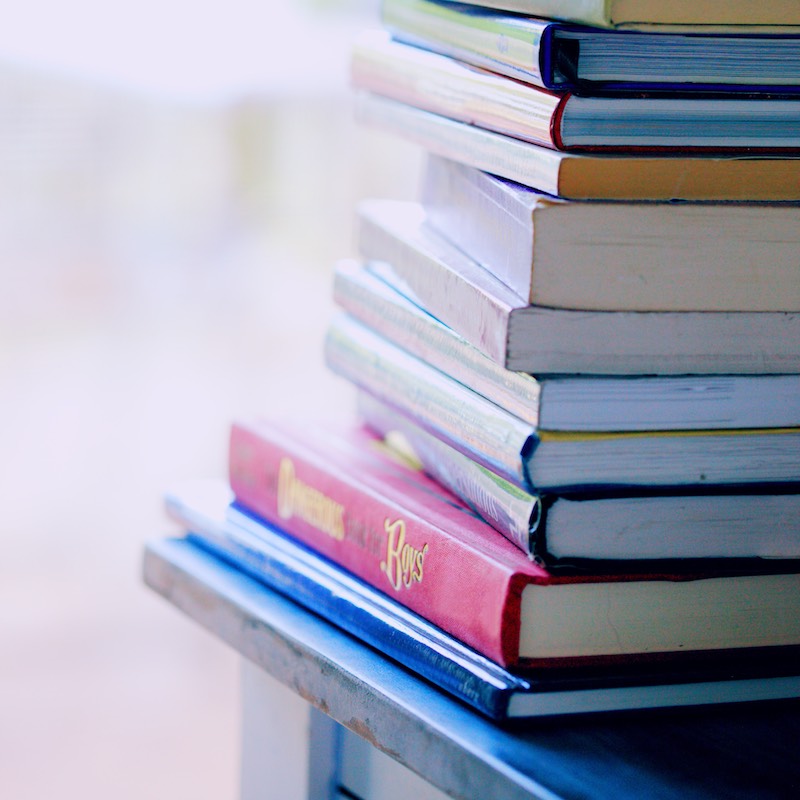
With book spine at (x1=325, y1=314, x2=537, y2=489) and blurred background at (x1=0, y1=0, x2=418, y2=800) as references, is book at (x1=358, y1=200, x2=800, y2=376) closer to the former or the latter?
book spine at (x1=325, y1=314, x2=537, y2=489)

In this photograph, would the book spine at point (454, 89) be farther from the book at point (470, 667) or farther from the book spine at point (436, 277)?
the book at point (470, 667)

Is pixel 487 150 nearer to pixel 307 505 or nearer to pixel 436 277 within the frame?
pixel 436 277

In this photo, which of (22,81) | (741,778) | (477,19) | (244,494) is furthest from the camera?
(22,81)

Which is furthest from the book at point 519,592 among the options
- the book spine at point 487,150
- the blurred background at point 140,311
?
the blurred background at point 140,311

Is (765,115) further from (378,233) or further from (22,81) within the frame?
(22,81)

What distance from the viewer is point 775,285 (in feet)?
1.46

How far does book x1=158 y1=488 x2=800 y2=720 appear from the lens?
0.44m

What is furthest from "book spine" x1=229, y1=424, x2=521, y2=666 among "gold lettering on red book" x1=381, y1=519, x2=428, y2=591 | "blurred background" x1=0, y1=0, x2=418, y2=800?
"blurred background" x1=0, y1=0, x2=418, y2=800

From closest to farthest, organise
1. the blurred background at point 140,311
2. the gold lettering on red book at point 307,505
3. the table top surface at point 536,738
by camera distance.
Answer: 1. the table top surface at point 536,738
2. the gold lettering on red book at point 307,505
3. the blurred background at point 140,311

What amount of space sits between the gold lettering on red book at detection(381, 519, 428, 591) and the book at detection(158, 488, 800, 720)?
11 mm

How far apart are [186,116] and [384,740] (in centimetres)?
391

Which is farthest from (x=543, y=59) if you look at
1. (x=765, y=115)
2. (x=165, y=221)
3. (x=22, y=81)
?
(x=165, y=221)

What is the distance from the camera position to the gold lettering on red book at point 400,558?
0.49m

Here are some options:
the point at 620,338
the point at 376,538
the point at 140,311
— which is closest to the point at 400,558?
the point at 376,538
